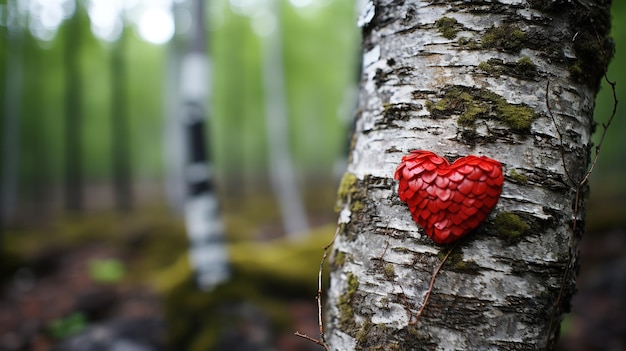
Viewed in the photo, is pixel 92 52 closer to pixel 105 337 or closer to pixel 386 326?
pixel 105 337

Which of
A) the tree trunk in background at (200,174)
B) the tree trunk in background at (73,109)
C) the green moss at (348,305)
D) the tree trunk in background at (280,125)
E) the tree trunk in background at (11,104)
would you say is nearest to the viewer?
the green moss at (348,305)

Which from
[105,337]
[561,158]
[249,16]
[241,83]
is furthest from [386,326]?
[241,83]

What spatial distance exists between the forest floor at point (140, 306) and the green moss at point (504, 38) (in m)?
3.75

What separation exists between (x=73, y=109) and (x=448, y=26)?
15.3 meters

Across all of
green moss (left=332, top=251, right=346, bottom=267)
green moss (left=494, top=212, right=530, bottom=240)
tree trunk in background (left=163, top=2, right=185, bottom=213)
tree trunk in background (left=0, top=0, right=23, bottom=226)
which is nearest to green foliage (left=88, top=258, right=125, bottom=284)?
tree trunk in background (left=163, top=2, right=185, bottom=213)

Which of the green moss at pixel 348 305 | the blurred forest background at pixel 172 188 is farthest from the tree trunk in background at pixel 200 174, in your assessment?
the green moss at pixel 348 305

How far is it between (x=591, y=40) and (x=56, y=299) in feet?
25.5

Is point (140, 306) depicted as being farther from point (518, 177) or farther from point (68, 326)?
point (518, 177)

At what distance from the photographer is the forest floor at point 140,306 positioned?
13.1 ft

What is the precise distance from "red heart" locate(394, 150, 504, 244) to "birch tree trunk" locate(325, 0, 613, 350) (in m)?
0.03

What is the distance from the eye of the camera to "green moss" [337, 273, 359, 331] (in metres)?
0.93

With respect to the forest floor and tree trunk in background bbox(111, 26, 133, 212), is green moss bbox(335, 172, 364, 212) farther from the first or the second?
tree trunk in background bbox(111, 26, 133, 212)

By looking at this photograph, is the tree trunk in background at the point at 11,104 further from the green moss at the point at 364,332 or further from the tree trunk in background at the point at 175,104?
the green moss at the point at 364,332

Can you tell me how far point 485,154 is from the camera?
833 mm
